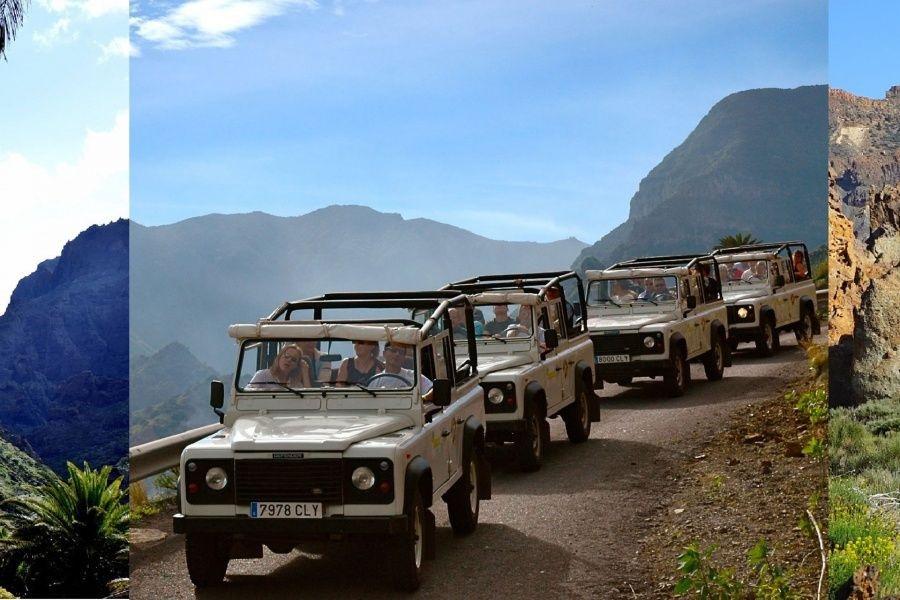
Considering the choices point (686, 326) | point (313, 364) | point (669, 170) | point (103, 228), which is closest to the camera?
point (313, 364)

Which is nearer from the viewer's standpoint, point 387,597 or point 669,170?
point 387,597

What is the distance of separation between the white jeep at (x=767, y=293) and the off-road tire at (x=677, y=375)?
0.82 m

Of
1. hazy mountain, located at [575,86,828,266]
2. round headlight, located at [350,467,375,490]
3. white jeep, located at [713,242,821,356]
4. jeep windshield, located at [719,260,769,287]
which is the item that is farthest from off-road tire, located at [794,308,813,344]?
round headlight, located at [350,467,375,490]

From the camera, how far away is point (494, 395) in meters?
10.9

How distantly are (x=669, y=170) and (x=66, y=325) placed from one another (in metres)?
21.3

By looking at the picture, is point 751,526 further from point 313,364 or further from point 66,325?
point 66,325

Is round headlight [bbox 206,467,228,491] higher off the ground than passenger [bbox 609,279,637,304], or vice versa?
passenger [bbox 609,279,637,304]

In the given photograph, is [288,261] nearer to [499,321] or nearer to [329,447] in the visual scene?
[499,321]

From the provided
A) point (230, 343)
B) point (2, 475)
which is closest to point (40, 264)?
point (2, 475)

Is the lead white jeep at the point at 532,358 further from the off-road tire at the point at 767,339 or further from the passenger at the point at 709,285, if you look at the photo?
the passenger at the point at 709,285

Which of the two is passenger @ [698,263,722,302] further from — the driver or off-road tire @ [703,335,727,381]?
the driver

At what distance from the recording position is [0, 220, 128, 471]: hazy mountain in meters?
29.9

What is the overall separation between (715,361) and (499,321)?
4.53 meters

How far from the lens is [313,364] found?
8.20m
